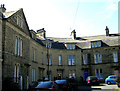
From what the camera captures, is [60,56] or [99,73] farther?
[60,56]

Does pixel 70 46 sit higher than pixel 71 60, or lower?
higher

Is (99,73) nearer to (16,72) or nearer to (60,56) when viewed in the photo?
(60,56)

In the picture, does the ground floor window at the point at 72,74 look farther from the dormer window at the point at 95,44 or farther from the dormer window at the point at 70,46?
the dormer window at the point at 95,44

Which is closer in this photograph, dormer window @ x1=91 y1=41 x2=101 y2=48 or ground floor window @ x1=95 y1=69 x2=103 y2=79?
ground floor window @ x1=95 y1=69 x2=103 y2=79

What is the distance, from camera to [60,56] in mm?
39281

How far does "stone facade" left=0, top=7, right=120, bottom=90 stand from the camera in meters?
25.2

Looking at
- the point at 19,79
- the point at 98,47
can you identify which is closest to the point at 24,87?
the point at 19,79

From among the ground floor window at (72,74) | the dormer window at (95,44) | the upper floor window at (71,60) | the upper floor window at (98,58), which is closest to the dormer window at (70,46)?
the upper floor window at (71,60)

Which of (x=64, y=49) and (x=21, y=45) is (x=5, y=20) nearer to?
(x=21, y=45)

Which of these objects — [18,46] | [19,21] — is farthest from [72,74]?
[19,21]

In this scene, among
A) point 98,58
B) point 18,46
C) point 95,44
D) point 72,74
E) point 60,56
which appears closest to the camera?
point 18,46

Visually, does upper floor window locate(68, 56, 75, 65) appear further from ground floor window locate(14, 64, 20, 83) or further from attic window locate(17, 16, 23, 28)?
ground floor window locate(14, 64, 20, 83)

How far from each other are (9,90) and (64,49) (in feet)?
75.7

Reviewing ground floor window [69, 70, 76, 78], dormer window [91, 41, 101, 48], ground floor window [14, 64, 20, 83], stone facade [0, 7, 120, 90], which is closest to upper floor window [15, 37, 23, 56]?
stone facade [0, 7, 120, 90]
